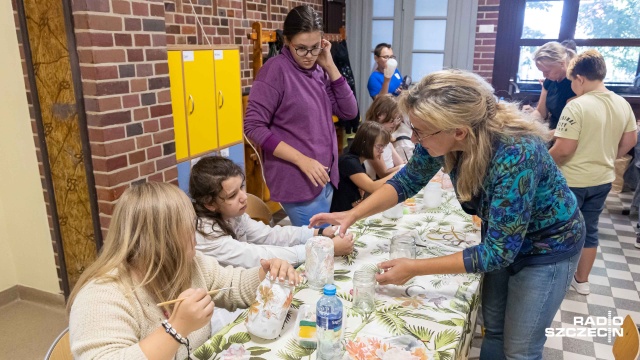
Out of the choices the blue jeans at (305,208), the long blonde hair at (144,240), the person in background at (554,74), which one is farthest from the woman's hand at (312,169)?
the person in background at (554,74)

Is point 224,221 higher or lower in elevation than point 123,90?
lower

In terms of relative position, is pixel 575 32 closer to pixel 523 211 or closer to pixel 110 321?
pixel 523 211

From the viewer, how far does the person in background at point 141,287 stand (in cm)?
102

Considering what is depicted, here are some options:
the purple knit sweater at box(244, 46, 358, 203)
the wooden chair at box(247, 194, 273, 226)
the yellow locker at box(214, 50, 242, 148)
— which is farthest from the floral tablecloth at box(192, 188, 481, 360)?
the yellow locker at box(214, 50, 242, 148)

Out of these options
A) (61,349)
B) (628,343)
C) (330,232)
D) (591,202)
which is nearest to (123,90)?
(330,232)

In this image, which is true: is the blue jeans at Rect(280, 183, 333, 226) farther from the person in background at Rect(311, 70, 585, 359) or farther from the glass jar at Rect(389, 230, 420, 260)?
the person in background at Rect(311, 70, 585, 359)

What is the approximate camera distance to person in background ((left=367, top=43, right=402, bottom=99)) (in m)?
4.47

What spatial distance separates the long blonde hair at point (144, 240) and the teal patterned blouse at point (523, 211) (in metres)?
0.82

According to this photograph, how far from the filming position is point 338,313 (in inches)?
43.8

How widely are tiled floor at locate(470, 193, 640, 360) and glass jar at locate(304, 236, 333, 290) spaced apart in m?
1.22

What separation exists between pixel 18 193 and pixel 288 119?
5.46ft

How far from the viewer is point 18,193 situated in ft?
8.57

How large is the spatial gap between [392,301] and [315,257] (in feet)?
0.90

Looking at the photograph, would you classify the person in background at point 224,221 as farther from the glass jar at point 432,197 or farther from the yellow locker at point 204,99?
the yellow locker at point 204,99
